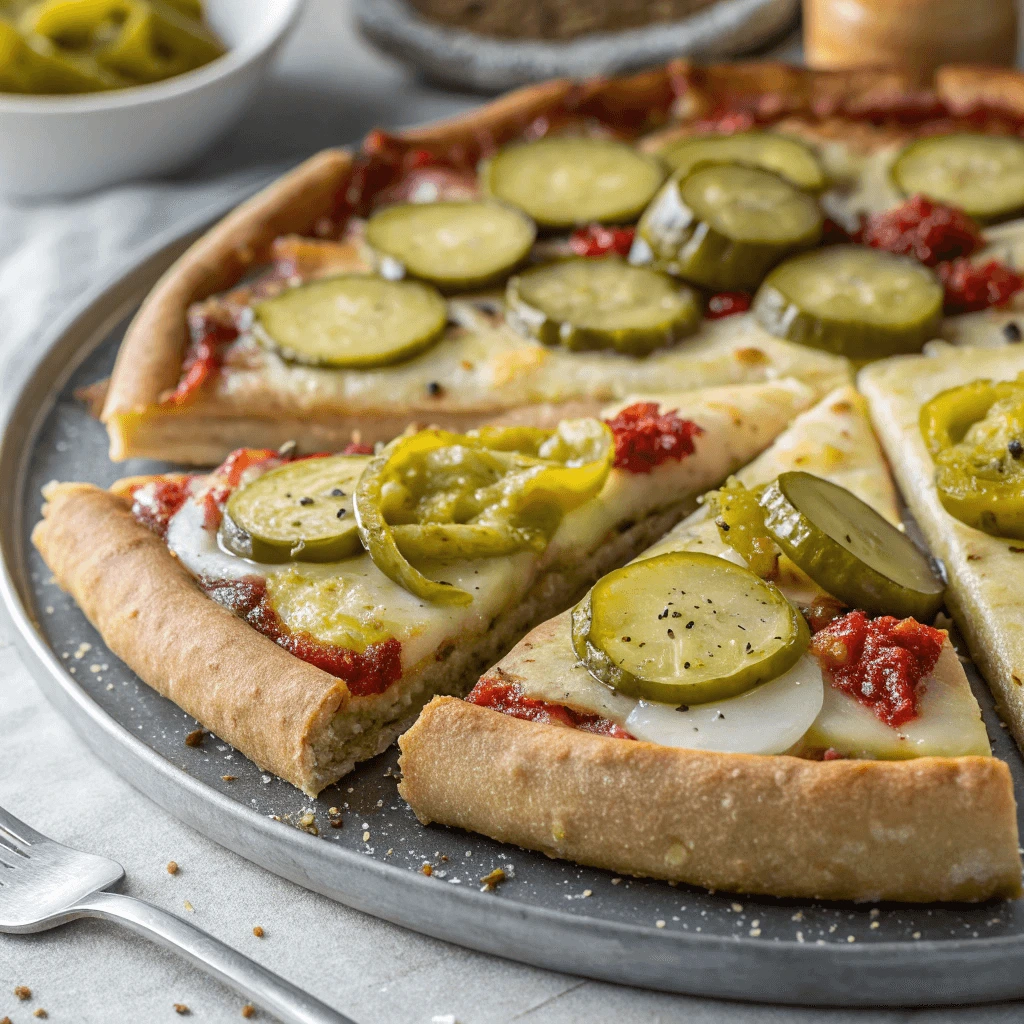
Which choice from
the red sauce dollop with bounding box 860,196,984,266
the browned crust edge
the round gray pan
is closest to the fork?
the round gray pan

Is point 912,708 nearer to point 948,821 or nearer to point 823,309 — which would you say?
point 948,821

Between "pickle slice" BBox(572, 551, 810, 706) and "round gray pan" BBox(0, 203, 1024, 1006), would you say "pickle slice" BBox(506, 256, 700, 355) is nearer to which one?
"pickle slice" BBox(572, 551, 810, 706)

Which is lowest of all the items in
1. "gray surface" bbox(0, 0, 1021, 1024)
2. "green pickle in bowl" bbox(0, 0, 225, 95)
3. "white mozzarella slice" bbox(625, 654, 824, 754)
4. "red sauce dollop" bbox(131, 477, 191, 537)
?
"gray surface" bbox(0, 0, 1021, 1024)

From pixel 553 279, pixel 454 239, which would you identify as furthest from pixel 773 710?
pixel 454 239

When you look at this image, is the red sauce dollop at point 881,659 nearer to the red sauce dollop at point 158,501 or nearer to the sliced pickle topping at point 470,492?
the sliced pickle topping at point 470,492

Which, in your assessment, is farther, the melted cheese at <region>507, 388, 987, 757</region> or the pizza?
the pizza
